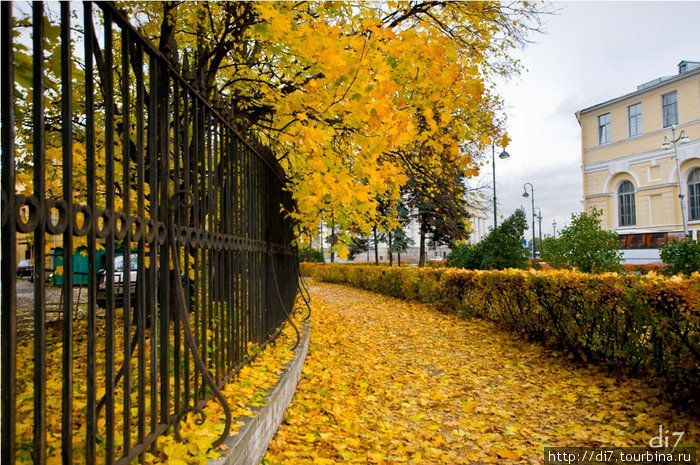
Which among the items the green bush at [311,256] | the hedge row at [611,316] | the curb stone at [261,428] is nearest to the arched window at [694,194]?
the green bush at [311,256]

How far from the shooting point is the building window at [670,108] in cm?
2872

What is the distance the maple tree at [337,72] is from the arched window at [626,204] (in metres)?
29.6

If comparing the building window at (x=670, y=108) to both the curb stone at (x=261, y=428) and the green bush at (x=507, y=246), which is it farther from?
the curb stone at (x=261, y=428)

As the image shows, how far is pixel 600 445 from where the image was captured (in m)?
3.39

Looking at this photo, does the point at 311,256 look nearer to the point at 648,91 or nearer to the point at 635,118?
the point at 635,118

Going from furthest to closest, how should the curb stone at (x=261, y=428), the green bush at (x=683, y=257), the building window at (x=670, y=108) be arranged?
the building window at (x=670, y=108)
the green bush at (x=683, y=257)
the curb stone at (x=261, y=428)

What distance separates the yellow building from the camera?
27.4 metres

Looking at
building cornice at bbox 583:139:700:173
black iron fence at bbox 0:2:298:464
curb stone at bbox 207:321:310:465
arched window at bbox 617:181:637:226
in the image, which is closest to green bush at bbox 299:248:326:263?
building cornice at bbox 583:139:700:173

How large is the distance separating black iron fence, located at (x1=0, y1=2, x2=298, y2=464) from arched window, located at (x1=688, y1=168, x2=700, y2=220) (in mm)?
31611

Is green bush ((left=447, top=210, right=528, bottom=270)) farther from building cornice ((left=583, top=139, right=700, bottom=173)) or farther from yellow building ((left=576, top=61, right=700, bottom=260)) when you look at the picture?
building cornice ((left=583, top=139, right=700, bottom=173))

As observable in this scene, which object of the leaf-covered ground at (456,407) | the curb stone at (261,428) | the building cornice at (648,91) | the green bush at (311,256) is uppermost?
the building cornice at (648,91)

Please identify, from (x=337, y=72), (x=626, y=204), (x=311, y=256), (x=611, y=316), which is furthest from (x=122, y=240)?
(x=626, y=204)

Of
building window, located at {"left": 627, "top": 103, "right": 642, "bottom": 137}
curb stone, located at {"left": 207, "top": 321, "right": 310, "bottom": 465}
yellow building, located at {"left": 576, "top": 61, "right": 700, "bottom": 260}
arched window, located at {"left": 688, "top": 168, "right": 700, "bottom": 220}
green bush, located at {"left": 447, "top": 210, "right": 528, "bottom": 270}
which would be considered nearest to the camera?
curb stone, located at {"left": 207, "top": 321, "right": 310, "bottom": 465}

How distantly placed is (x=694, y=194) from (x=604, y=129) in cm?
829
